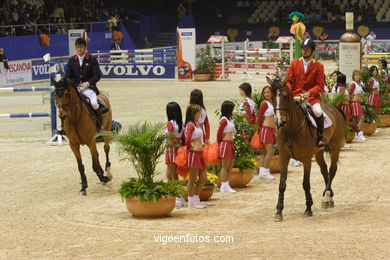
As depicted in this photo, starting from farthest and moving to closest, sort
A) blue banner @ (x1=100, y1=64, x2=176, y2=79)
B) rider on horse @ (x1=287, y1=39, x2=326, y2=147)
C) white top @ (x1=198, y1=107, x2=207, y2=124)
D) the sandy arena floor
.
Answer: blue banner @ (x1=100, y1=64, x2=176, y2=79), white top @ (x1=198, y1=107, x2=207, y2=124), rider on horse @ (x1=287, y1=39, x2=326, y2=147), the sandy arena floor

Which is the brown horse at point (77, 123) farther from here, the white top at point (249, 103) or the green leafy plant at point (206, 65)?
the green leafy plant at point (206, 65)

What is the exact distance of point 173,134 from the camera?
467 inches

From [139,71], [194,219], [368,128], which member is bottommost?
[194,219]

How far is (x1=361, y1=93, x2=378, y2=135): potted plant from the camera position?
20.2 metres

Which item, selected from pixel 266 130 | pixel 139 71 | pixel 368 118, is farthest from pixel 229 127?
pixel 139 71

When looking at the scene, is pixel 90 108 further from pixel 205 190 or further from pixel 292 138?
pixel 292 138

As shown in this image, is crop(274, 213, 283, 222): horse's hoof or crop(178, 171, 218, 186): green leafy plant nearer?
crop(274, 213, 283, 222): horse's hoof

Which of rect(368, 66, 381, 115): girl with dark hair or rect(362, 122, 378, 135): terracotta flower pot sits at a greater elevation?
rect(368, 66, 381, 115): girl with dark hair

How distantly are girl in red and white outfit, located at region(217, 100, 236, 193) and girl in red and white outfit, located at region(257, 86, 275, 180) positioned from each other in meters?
1.42

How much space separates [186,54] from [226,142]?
24237 mm

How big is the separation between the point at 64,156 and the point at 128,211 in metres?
6.26

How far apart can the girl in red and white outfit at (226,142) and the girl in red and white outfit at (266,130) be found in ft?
4.65

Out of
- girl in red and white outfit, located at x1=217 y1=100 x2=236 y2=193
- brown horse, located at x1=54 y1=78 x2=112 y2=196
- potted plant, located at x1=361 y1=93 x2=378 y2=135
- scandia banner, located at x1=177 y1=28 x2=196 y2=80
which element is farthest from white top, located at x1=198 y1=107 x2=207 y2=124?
scandia banner, located at x1=177 y1=28 x2=196 y2=80

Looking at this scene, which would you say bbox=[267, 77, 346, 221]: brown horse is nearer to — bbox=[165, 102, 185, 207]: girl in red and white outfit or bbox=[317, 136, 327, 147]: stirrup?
bbox=[317, 136, 327, 147]: stirrup
